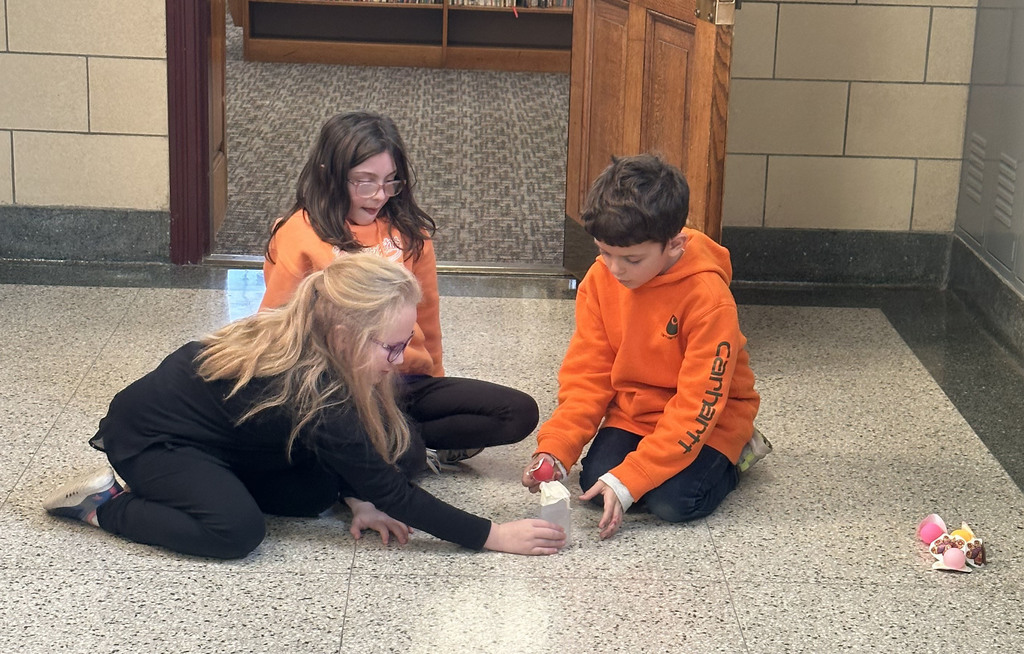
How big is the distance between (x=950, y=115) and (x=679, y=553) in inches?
86.3

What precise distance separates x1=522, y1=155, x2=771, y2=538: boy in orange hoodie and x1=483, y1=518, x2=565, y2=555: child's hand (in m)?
0.11

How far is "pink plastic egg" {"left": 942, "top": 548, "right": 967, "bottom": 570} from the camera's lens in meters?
2.21

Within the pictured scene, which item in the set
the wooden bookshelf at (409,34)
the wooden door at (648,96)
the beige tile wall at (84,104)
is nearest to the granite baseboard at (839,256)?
the wooden door at (648,96)

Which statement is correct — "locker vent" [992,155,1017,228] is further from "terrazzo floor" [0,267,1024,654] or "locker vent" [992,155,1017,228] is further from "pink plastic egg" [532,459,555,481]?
"pink plastic egg" [532,459,555,481]

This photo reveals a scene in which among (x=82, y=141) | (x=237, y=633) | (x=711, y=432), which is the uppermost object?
(x=82, y=141)

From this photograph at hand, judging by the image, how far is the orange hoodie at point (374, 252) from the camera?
8.17 ft

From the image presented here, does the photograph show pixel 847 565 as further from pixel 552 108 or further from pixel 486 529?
pixel 552 108

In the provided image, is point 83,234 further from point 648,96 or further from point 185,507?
point 185,507

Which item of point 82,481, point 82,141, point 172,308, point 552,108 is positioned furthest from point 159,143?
point 552,108

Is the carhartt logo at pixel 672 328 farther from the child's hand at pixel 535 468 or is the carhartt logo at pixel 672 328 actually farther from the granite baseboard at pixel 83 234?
the granite baseboard at pixel 83 234

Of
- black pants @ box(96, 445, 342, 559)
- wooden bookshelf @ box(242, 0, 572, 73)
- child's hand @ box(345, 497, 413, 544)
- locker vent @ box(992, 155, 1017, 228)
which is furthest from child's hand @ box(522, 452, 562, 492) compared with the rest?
wooden bookshelf @ box(242, 0, 572, 73)

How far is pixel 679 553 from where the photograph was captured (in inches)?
89.1

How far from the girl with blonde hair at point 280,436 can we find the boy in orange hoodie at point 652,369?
0.79ft

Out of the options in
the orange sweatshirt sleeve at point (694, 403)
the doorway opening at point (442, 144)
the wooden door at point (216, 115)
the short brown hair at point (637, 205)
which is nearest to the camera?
the short brown hair at point (637, 205)
